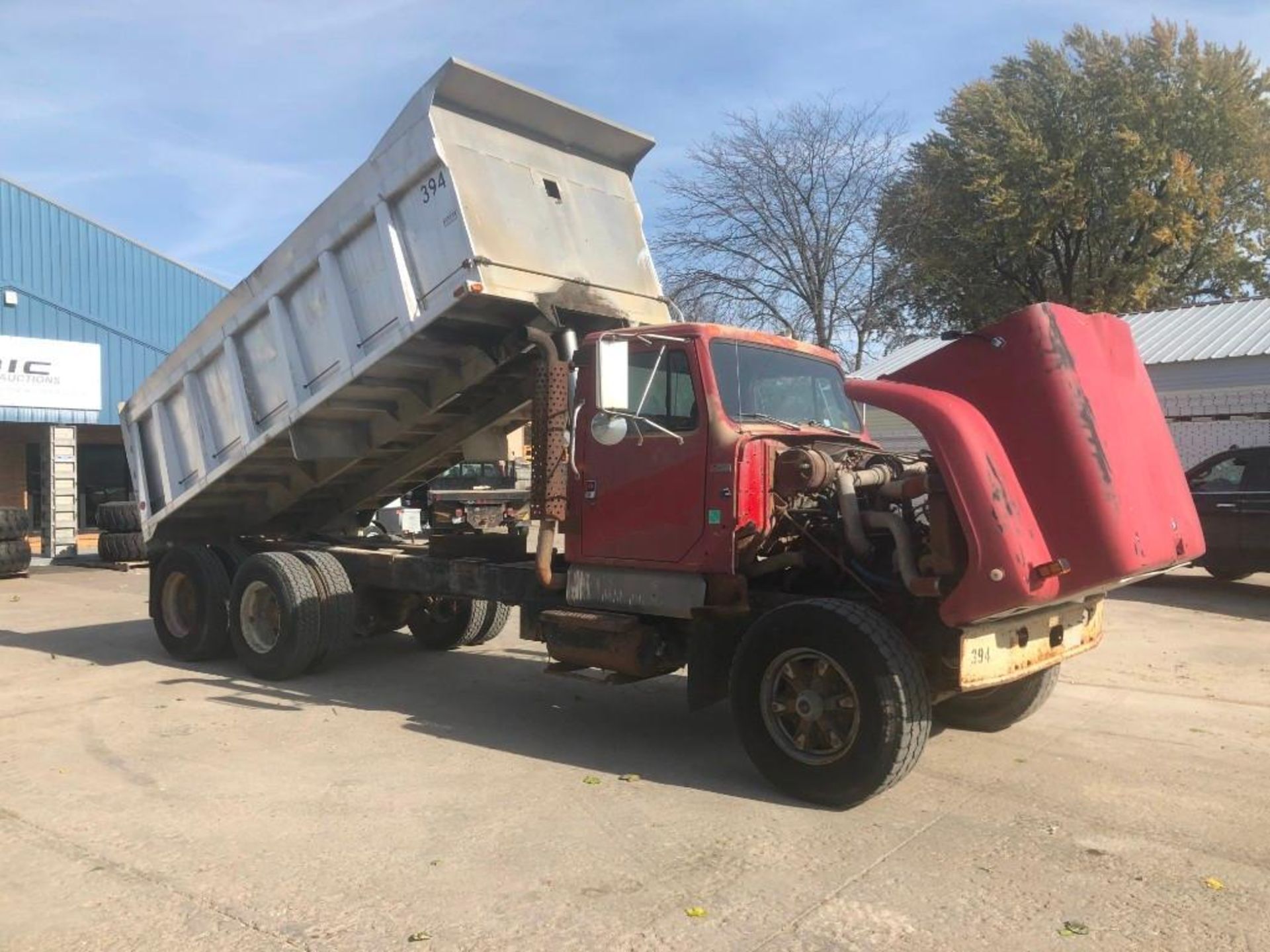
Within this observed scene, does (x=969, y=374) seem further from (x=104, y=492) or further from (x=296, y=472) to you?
(x=104, y=492)

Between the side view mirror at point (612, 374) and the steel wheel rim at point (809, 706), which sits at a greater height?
the side view mirror at point (612, 374)

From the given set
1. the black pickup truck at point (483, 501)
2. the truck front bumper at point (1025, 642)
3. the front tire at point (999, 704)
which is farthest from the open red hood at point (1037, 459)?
the black pickup truck at point (483, 501)

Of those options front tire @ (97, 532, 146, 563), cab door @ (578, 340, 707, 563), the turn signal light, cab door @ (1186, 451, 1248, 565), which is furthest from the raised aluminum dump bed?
front tire @ (97, 532, 146, 563)

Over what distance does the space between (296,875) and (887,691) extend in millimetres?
2777

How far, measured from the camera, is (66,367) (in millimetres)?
19531

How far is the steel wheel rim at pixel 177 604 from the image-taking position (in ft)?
30.1

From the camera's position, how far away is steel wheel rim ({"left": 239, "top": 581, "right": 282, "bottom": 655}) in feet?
27.7

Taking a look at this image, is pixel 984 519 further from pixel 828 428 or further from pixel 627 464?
pixel 627 464

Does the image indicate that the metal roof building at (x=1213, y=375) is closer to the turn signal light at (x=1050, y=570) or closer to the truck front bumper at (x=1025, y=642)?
the truck front bumper at (x=1025, y=642)

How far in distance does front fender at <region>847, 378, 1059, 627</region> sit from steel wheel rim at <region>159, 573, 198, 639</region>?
269 inches

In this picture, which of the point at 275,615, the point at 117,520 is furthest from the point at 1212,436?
the point at 117,520

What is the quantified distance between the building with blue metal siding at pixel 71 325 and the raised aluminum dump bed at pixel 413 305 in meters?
11.7

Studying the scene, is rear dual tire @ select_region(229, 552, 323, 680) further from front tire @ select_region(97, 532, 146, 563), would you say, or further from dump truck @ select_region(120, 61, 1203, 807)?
front tire @ select_region(97, 532, 146, 563)

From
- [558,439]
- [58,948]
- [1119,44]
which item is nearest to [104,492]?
[558,439]
